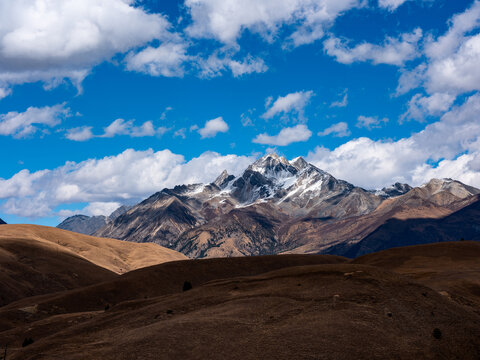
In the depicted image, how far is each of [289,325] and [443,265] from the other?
56327mm

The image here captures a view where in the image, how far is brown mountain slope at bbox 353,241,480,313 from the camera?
2221 inches

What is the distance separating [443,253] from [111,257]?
14484 centimetres

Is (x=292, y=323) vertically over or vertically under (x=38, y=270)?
under

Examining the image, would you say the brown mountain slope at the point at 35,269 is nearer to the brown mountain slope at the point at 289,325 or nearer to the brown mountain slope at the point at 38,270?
the brown mountain slope at the point at 38,270

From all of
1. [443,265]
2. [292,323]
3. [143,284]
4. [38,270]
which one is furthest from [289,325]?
[38,270]

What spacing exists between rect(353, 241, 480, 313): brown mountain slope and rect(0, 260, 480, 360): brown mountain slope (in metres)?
10.4

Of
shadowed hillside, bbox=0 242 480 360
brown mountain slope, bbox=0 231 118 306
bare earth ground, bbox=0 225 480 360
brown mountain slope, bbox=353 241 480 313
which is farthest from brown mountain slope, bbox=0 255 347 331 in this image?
brown mountain slope, bbox=353 241 480 313

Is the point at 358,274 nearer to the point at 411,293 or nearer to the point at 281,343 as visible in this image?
the point at 411,293

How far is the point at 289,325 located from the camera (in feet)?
122

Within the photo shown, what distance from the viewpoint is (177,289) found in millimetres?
103875

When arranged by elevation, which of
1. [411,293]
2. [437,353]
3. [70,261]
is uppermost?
[70,261]

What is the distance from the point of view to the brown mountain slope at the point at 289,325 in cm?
3225

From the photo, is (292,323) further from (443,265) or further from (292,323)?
(443,265)

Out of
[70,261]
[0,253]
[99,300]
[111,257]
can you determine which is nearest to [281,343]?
[99,300]
